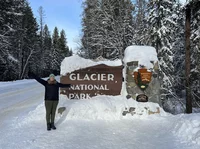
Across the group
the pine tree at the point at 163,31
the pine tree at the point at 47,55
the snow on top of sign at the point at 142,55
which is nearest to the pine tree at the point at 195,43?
the pine tree at the point at 163,31

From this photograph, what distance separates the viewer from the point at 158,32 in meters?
17.4

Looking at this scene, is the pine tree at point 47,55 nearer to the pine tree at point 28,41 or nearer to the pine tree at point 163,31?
the pine tree at point 28,41

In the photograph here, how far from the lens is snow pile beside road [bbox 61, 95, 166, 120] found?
7207 millimetres

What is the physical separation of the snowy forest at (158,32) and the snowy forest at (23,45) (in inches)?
242

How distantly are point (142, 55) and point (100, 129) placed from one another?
10.6 ft

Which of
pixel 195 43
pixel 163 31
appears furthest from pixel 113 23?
pixel 195 43

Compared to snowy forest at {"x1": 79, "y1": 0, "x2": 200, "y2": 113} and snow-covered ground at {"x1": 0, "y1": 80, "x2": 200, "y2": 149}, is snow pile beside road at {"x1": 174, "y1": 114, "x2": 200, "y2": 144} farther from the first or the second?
snowy forest at {"x1": 79, "y1": 0, "x2": 200, "y2": 113}

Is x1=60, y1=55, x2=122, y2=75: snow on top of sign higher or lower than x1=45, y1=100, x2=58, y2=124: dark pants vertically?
higher

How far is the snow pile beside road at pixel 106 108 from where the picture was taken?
7.21m

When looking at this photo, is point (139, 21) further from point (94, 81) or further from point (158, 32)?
point (94, 81)

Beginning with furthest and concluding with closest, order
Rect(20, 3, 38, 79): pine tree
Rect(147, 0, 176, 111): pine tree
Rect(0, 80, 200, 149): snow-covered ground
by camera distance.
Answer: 1. Rect(20, 3, 38, 79): pine tree
2. Rect(147, 0, 176, 111): pine tree
3. Rect(0, 80, 200, 149): snow-covered ground

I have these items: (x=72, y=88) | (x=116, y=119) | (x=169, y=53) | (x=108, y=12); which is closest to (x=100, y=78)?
(x=72, y=88)

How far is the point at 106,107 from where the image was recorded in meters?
7.34

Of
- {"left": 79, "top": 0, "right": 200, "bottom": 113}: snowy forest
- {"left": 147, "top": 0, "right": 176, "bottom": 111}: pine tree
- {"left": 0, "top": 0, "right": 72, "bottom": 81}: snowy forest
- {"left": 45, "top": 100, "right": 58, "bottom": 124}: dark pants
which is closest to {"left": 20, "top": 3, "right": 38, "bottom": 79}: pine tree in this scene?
{"left": 0, "top": 0, "right": 72, "bottom": 81}: snowy forest
